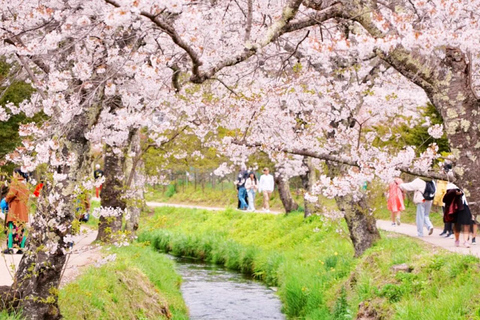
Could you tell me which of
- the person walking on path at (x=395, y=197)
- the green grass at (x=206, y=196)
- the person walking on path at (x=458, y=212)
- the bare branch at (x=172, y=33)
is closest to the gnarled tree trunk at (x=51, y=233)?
the bare branch at (x=172, y=33)

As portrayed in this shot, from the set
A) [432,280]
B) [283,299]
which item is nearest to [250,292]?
[283,299]

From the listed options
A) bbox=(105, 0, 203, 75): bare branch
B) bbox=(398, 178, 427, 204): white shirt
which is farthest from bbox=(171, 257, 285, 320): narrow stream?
bbox=(105, 0, 203, 75): bare branch

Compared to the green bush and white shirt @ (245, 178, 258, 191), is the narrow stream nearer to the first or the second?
white shirt @ (245, 178, 258, 191)

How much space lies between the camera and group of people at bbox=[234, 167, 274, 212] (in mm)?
21094

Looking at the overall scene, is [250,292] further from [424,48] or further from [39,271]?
[424,48]

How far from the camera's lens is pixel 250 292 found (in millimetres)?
12211

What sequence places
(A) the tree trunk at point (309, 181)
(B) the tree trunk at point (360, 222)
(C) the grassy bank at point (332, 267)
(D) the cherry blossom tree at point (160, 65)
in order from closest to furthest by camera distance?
(D) the cherry blossom tree at point (160, 65)
(C) the grassy bank at point (332, 267)
(B) the tree trunk at point (360, 222)
(A) the tree trunk at point (309, 181)

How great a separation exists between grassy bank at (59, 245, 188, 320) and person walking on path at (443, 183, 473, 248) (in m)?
5.90

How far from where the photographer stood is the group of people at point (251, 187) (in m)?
21.1

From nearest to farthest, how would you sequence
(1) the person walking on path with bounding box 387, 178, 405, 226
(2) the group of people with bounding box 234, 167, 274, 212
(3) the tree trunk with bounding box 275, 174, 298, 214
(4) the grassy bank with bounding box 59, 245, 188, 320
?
(4) the grassy bank with bounding box 59, 245, 188, 320, (1) the person walking on path with bounding box 387, 178, 405, 226, (3) the tree trunk with bounding box 275, 174, 298, 214, (2) the group of people with bounding box 234, 167, 274, 212

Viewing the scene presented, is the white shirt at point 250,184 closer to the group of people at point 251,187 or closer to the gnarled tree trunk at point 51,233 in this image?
the group of people at point 251,187

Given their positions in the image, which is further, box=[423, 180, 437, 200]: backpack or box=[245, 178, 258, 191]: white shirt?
box=[245, 178, 258, 191]: white shirt

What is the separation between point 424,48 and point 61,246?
167 inches

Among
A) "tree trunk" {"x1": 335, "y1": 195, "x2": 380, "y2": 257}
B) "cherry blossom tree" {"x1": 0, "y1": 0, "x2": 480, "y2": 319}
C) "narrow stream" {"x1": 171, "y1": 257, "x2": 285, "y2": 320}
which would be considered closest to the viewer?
"cherry blossom tree" {"x1": 0, "y1": 0, "x2": 480, "y2": 319}
